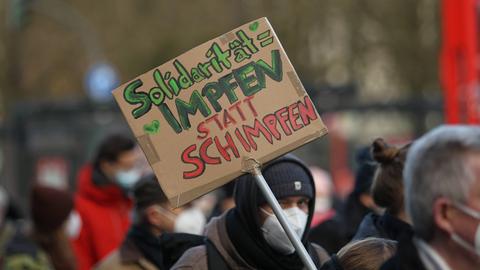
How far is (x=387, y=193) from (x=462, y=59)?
4.12m

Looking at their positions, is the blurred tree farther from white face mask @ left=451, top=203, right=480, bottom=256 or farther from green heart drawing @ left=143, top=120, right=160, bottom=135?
white face mask @ left=451, top=203, right=480, bottom=256

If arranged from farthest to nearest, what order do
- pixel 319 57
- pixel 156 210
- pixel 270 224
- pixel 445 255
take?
pixel 319 57
pixel 156 210
pixel 270 224
pixel 445 255

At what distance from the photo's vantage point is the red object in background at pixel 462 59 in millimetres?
9734

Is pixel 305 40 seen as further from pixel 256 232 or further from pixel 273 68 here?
pixel 273 68

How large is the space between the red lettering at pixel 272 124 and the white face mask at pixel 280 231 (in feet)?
1.55

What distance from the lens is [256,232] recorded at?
5.56 meters

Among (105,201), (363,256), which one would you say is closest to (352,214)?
(105,201)

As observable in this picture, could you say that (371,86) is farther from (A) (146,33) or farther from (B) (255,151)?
(B) (255,151)

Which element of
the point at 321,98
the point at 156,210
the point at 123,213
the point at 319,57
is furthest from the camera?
the point at 319,57

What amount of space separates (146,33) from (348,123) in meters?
16.8

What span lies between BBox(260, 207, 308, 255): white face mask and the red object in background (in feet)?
13.8

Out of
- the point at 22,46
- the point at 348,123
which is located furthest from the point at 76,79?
the point at 348,123

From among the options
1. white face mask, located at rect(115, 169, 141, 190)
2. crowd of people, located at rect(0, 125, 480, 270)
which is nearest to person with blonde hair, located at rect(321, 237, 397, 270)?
crowd of people, located at rect(0, 125, 480, 270)

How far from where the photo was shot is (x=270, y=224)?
5.58m
